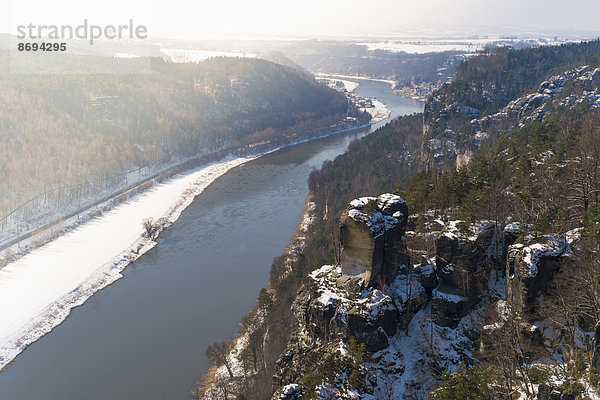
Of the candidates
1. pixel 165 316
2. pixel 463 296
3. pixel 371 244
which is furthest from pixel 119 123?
pixel 463 296

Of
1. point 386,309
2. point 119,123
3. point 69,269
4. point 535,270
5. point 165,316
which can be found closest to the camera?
point 535,270

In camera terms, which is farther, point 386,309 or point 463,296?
point 463,296

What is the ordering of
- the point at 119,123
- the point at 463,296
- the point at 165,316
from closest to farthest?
the point at 463,296 → the point at 165,316 → the point at 119,123

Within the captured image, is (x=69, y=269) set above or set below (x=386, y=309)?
below

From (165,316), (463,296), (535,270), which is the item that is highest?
(535,270)

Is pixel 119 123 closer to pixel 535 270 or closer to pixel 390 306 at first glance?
pixel 390 306

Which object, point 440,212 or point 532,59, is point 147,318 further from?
point 532,59
